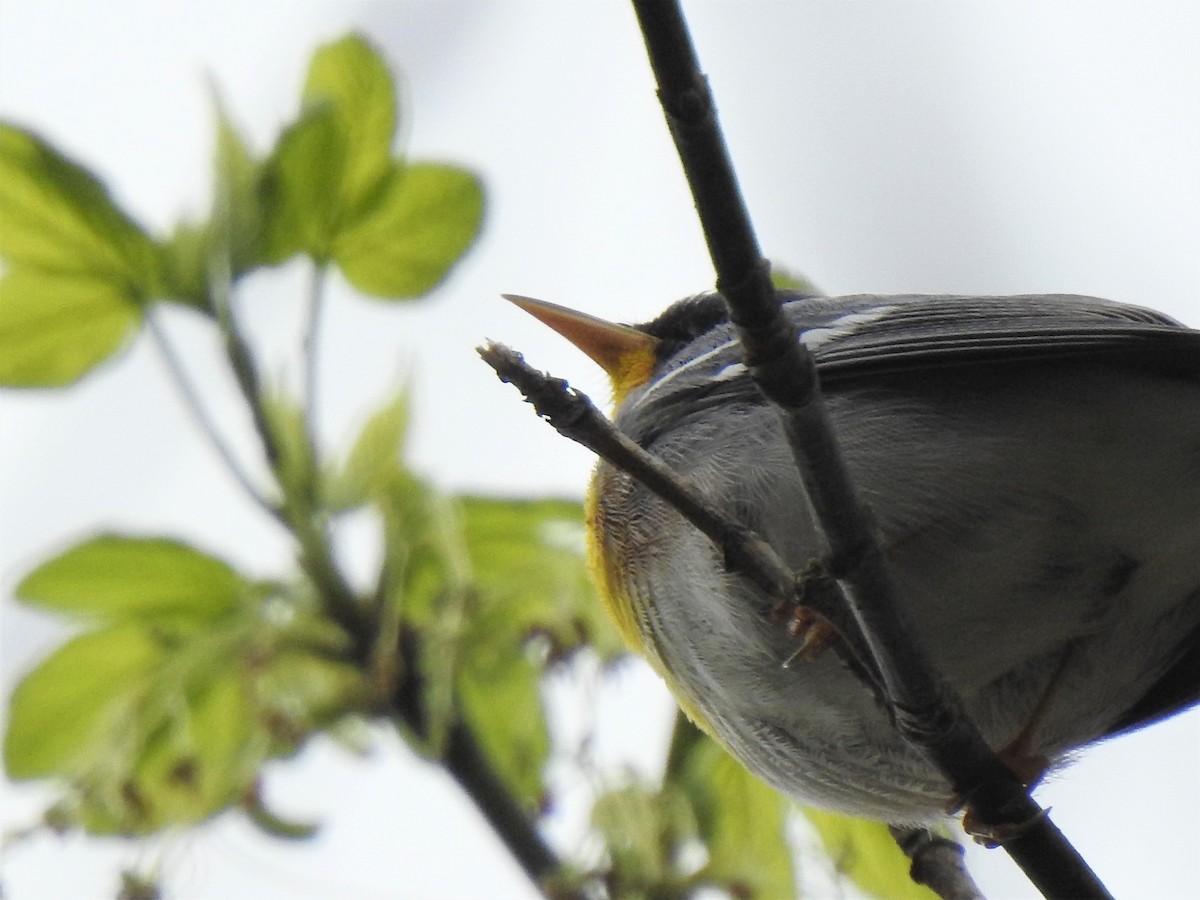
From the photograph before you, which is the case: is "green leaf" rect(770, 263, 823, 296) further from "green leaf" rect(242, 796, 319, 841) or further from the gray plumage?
"green leaf" rect(242, 796, 319, 841)

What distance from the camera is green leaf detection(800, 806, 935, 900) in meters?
2.61

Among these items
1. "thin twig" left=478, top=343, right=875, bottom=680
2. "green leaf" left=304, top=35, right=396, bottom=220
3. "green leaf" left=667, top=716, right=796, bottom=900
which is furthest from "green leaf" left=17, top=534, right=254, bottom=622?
"thin twig" left=478, top=343, right=875, bottom=680

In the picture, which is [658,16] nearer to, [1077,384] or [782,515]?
[782,515]

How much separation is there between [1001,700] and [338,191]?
1661mm

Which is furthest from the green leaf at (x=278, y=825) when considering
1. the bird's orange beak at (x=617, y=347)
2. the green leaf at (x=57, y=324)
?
the bird's orange beak at (x=617, y=347)

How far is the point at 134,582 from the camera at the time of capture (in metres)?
2.75

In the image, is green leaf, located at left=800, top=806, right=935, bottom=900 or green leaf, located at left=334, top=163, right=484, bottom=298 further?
green leaf, located at left=334, top=163, right=484, bottom=298

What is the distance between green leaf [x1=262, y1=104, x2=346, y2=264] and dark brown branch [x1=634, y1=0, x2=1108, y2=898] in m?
1.29

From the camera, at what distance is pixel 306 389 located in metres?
2.76

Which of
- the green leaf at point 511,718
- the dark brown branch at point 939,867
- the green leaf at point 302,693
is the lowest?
the dark brown branch at point 939,867

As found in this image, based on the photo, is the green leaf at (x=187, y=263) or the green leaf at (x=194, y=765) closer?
the green leaf at (x=194, y=765)

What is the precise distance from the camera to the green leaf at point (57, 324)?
9.18 ft

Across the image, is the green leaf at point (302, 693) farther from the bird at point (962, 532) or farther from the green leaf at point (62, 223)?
the green leaf at point (62, 223)

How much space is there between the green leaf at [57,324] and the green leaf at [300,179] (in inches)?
13.8
